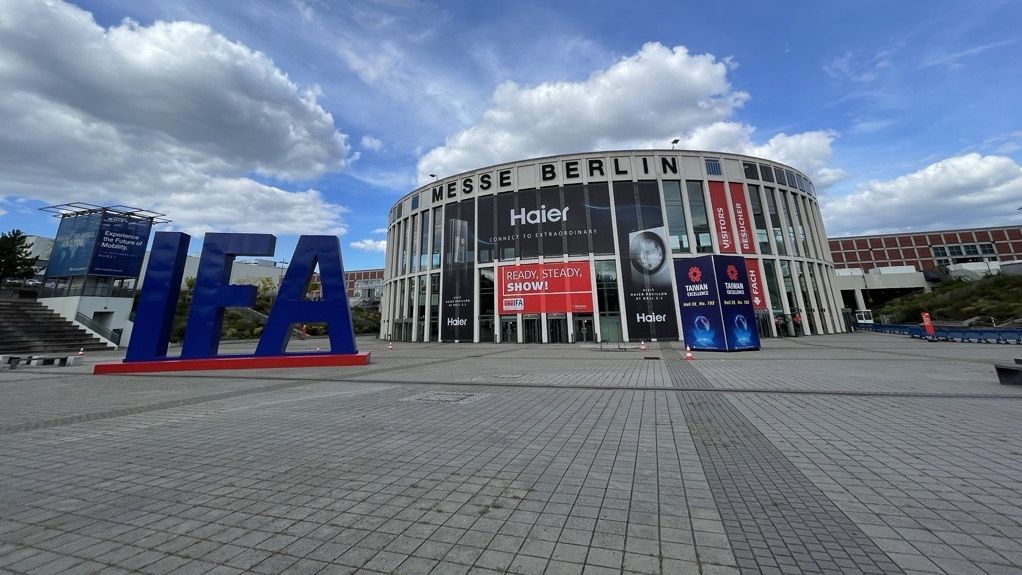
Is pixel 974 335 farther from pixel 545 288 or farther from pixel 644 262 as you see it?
pixel 545 288

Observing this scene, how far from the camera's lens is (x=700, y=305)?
22062 millimetres

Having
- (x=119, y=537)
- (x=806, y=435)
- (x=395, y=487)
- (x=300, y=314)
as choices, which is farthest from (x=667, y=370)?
(x=300, y=314)

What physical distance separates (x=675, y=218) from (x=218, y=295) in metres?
33.4

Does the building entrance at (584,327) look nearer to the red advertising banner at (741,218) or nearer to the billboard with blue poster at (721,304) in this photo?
the billboard with blue poster at (721,304)

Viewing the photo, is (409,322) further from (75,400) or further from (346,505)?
(346,505)

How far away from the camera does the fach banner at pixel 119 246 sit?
32406mm

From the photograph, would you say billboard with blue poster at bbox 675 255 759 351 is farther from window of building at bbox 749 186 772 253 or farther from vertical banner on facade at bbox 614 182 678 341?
window of building at bbox 749 186 772 253

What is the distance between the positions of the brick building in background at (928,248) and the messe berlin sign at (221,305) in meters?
102

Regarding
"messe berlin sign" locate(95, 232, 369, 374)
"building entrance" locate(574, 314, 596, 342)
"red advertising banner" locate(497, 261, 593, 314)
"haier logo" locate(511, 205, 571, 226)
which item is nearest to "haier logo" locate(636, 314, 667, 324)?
"building entrance" locate(574, 314, 596, 342)

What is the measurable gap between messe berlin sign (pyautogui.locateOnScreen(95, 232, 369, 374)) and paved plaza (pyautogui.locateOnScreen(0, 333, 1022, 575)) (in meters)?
7.22

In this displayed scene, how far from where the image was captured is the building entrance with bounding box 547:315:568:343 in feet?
110

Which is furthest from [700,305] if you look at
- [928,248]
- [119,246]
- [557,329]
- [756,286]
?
[928,248]

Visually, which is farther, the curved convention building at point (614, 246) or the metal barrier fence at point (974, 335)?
the curved convention building at point (614, 246)

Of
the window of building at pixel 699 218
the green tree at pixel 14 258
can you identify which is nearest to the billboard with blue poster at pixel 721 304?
the window of building at pixel 699 218
